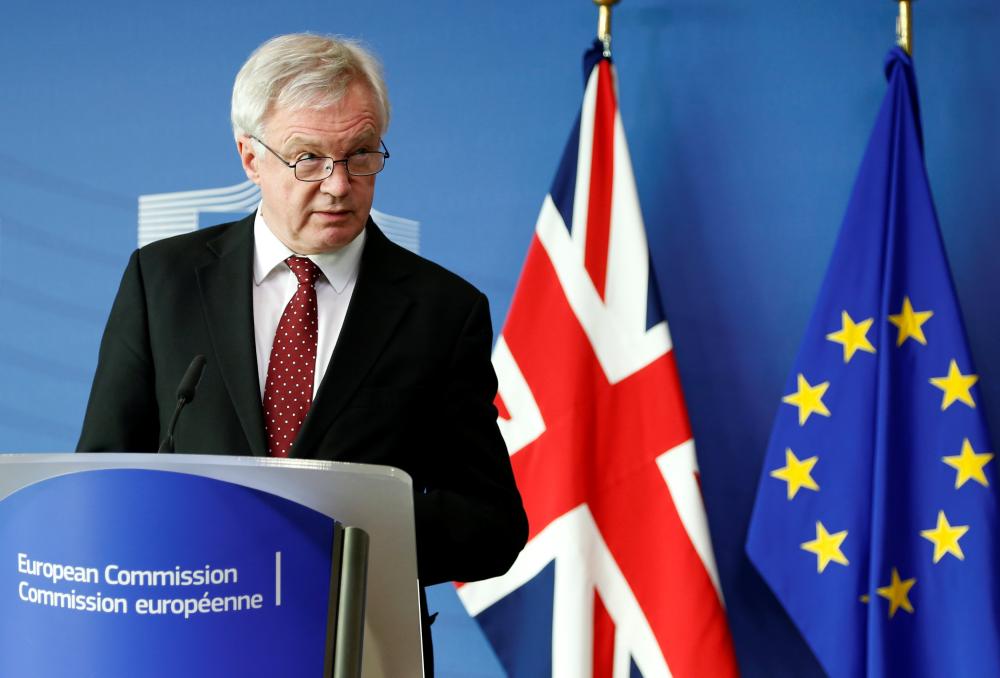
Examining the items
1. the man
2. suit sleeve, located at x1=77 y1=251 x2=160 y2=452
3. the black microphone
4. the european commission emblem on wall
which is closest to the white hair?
the man

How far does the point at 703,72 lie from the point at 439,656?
1594mm

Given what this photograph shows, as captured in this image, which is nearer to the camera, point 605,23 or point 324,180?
point 324,180

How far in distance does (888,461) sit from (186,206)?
1.93m

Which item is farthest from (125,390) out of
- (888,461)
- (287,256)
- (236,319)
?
(888,461)

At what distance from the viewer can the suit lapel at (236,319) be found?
4.61 feet

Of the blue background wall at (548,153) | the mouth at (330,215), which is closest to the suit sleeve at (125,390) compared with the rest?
the mouth at (330,215)

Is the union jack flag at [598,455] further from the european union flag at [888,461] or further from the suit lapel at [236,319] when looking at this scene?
the suit lapel at [236,319]

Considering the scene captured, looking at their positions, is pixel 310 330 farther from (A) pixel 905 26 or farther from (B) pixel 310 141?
(A) pixel 905 26

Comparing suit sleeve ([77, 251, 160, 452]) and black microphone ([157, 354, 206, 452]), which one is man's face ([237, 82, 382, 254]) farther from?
black microphone ([157, 354, 206, 452])

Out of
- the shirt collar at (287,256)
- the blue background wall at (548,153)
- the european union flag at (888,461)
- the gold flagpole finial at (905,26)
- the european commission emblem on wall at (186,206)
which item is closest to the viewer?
the shirt collar at (287,256)

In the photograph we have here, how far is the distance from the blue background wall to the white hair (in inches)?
54.4

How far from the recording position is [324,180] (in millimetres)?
1484

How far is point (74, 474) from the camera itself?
2.91ft

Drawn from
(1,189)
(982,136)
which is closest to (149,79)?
(1,189)
